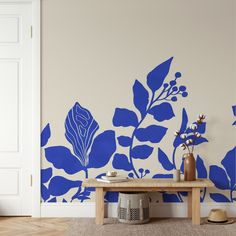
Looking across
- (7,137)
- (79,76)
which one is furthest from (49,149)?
(79,76)

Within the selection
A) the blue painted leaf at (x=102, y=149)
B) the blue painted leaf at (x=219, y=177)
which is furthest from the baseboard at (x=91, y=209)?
the blue painted leaf at (x=102, y=149)

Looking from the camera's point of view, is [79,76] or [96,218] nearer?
[96,218]

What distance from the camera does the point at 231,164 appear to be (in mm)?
4730

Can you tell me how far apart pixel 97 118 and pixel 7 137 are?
929 mm

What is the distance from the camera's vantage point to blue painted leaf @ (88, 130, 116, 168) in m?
4.73

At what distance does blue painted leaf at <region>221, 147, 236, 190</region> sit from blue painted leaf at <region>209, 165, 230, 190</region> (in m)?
0.05

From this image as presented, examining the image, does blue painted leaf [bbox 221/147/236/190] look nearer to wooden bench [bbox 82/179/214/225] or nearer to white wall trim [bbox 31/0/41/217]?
wooden bench [bbox 82/179/214/225]

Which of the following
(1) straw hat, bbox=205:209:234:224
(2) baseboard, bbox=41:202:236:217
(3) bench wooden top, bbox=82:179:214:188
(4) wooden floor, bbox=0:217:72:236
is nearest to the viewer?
(4) wooden floor, bbox=0:217:72:236

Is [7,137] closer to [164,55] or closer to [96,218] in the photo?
[96,218]

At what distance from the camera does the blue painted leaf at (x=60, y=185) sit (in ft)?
15.5

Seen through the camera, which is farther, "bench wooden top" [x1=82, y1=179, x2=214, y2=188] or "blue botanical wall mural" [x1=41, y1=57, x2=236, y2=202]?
"blue botanical wall mural" [x1=41, y1=57, x2=236, y2=202]

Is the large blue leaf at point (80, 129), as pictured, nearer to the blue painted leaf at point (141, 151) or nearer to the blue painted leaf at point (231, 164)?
the blue painted leaf at point (141, 151)

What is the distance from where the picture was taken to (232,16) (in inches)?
186

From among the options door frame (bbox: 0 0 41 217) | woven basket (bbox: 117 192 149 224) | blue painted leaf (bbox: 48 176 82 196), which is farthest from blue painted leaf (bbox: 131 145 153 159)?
door frame (bbox: 0 0 41 217)
